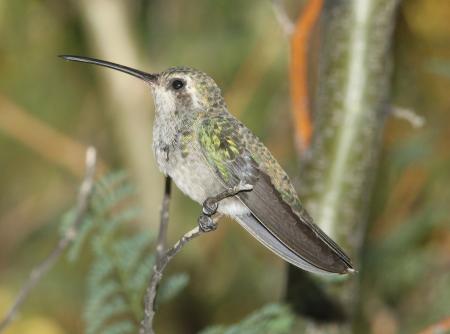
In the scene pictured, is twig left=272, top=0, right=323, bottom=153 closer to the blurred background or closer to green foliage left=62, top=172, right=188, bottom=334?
green foliage left=62, top=172, right=188, bottom=334

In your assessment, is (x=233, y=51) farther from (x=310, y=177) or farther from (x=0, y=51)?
(x=310, y=177)

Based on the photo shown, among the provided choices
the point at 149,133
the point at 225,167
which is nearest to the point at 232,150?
the point at 225,167

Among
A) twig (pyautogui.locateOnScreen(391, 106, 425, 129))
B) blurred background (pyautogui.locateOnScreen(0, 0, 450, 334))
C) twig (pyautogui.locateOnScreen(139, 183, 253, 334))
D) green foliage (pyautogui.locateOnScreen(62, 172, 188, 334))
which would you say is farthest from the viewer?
blurred background (pyautogui.locateOnScreen(0, 0, 450, 334))

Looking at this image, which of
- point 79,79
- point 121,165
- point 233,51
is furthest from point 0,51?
point 233,51

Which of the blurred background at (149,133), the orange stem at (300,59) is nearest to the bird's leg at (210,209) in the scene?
the orange stem at (300,59)

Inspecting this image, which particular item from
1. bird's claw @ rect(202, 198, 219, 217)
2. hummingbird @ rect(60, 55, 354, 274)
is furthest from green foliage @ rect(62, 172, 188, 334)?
bird's claw @ rect(202, 198, 219, 217)
